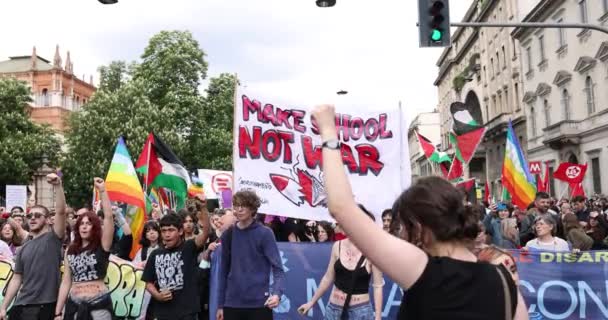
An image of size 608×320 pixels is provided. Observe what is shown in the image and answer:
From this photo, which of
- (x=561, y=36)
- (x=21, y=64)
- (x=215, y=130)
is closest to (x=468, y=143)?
(x=215, y=130)

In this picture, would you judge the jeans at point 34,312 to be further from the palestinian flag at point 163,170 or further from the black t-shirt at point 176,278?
the palestinian flag at point 163,170

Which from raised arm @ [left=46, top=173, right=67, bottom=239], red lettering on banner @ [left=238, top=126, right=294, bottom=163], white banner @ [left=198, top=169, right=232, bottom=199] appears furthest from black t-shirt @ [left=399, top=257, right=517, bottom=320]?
white banner @ [left=198, top=169, right=232, bottom=199]

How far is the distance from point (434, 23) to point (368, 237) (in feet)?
28.3

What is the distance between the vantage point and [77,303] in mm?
5664

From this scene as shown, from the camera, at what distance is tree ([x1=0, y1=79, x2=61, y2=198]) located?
40062 millimetres

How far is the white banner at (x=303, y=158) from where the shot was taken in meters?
7.19

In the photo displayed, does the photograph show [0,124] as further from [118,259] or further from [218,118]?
[118,259]

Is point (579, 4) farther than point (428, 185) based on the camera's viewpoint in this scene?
Yes

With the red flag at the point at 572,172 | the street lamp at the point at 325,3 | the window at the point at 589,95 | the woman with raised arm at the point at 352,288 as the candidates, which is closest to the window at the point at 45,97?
the window at the point at 589,95

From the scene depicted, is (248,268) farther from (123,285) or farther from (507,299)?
(507,299)

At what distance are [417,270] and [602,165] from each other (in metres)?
35.3

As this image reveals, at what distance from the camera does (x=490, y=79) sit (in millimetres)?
59312

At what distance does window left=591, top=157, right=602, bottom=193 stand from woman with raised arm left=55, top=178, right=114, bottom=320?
32843mm

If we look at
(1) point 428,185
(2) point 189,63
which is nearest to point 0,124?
(2) point 189,63
